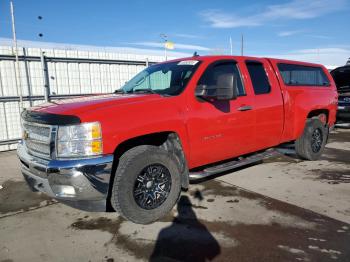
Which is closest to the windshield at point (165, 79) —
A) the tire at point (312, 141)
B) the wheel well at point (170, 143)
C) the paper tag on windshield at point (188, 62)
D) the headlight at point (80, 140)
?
the paper tag on windshield at point (188, 62)

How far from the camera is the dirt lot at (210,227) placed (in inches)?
119

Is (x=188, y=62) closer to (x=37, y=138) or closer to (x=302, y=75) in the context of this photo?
(x=37, y=138)

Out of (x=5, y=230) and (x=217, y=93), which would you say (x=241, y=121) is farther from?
(x=5, y=230)

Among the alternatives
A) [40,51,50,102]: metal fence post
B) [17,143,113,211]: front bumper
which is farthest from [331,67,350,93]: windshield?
[40,51,50,102]: metal fence post

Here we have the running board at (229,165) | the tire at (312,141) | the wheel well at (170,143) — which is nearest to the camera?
the wheel well at (170,143)

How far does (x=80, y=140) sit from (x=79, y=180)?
0.40m

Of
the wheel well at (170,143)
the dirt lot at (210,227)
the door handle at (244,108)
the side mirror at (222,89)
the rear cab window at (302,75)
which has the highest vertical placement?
the rear cab window at (302,75)

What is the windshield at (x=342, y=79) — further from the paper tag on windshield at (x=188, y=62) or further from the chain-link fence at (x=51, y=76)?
the paper tag on windshield at (x=188, y=62)

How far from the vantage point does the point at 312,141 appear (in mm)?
6203

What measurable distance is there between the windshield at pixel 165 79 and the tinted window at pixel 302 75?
2059mm

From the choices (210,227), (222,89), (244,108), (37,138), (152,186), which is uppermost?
(222,89)

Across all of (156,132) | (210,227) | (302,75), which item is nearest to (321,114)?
(302,75)

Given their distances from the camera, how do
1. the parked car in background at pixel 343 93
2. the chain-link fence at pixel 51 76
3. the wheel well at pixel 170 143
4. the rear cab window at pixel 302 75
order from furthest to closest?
the parked car in background at pixel 343 93 → the chain-link fence at pixel 51 76 → the rear cab window at pixel 302 75 → the wheel well at pixel 170 143

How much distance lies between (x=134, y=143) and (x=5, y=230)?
1.81m
